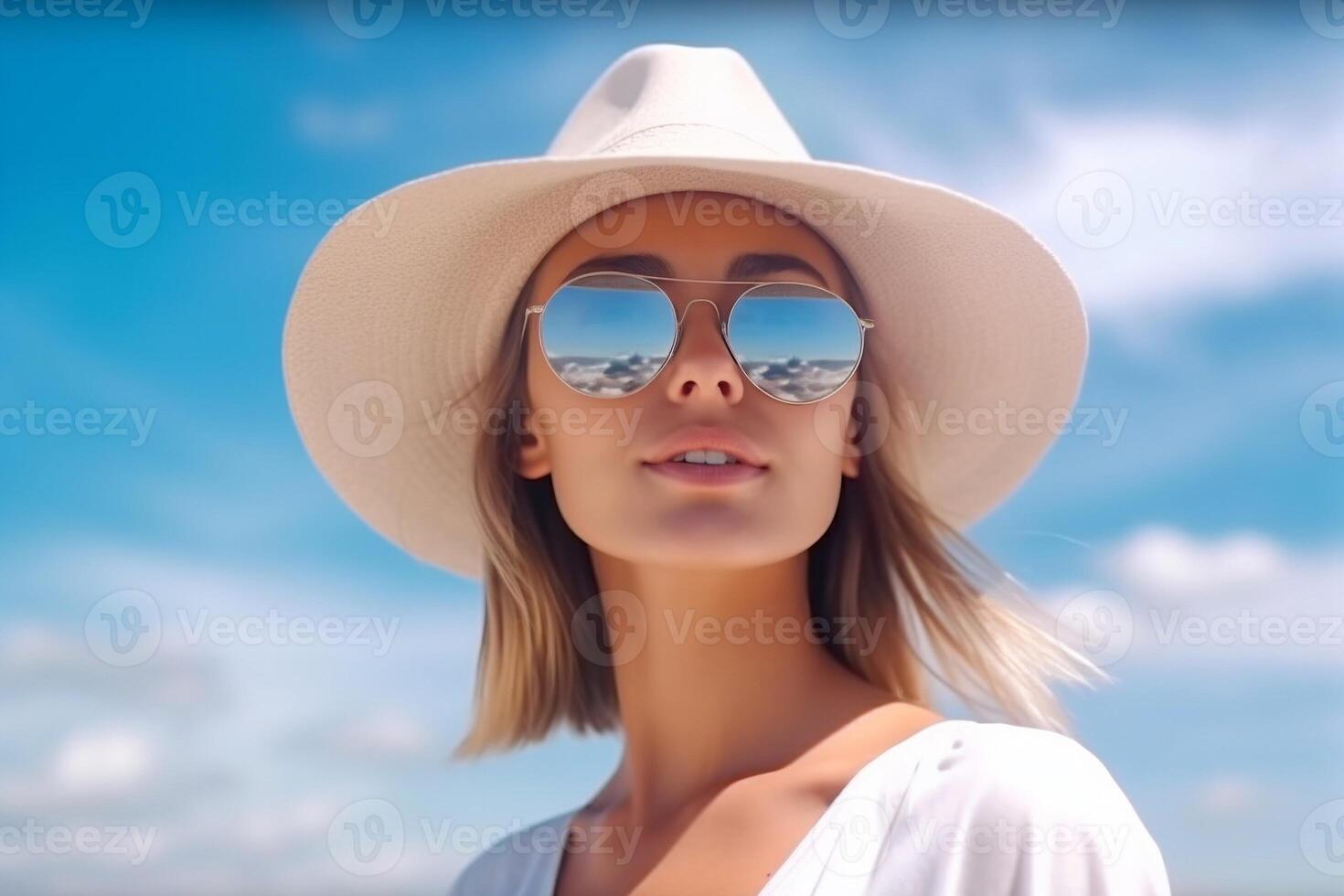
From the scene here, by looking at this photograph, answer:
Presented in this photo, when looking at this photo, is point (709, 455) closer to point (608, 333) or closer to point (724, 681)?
point (608, 333)

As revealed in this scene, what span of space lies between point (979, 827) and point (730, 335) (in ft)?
3.08

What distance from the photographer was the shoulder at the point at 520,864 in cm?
277

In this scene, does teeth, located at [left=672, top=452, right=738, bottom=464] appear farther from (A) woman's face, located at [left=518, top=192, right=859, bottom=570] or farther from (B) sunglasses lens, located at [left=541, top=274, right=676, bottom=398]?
(B) sunglasses lens, located at [left=541, top=274, right=676, bottom=398]

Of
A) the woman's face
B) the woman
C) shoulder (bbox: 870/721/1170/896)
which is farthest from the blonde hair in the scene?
shoulder (bbox: 870/721/1170/896)

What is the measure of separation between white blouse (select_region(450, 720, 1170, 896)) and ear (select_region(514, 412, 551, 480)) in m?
0.97

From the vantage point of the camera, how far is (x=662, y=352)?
2420 mm

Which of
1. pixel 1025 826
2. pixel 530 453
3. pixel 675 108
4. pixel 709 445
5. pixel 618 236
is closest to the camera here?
pixel 1025 826

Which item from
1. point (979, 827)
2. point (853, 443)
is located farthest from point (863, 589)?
point (979, 827)

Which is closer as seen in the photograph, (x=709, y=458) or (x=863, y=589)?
(x=709, y=458)

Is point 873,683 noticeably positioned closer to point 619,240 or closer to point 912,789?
point 912,789

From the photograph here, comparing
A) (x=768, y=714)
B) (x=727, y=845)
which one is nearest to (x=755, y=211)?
(x=768, y=714)

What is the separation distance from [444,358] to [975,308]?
1178 mm

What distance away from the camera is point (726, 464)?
2.41m

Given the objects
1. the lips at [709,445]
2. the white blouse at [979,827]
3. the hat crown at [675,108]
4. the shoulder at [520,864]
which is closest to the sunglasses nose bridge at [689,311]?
the lips at [709,445]
